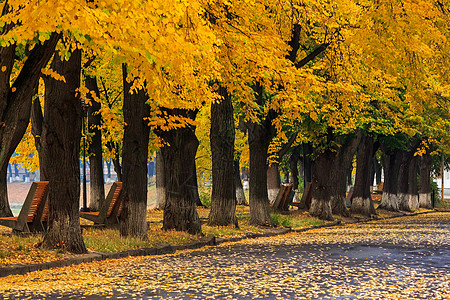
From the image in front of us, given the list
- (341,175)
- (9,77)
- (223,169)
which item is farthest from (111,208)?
(341,175)

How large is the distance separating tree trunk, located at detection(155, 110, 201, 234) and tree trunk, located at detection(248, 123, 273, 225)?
5.89 m

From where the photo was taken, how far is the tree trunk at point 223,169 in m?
24.9

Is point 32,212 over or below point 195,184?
below

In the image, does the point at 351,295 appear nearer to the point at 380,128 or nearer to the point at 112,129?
the point at 112,129

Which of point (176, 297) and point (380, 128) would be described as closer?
point (176, 297)

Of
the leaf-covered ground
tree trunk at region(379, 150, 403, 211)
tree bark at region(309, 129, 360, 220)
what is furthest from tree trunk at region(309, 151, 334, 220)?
tree trunk at region(379, 150, 403, 211)

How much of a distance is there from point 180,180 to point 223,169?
3790 millimetres

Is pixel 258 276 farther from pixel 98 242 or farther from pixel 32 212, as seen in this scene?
pixel 32 212

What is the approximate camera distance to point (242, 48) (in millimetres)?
19094

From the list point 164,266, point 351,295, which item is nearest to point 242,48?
point 164,266

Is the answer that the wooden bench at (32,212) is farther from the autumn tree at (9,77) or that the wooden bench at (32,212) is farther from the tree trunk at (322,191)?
the tree trunk at (322,191)

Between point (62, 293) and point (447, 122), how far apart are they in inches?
1251

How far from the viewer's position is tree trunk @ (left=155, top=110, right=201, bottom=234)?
70.3ft

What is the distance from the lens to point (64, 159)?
1620 centimetres
